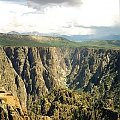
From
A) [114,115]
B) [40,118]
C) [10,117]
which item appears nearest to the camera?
[10,117]

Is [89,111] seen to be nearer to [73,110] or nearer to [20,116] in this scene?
[73,110]

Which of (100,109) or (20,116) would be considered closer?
(20,116)

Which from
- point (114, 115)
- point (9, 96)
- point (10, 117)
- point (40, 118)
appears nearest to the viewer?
point (10, 117)

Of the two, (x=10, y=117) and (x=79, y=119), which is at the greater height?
(x=10, y=117)

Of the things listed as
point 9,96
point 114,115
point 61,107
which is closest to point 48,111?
point 61,107

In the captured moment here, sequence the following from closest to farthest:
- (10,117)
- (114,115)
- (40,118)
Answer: (10,117), (40,118), (114,115)

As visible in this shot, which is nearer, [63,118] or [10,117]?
[10,117]

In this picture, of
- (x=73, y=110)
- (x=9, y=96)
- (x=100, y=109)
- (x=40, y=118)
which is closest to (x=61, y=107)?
(x=73, y=110)

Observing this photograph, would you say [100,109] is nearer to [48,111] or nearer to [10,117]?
[48,111]

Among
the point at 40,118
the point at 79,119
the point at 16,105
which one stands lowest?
the point at 79,119
